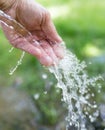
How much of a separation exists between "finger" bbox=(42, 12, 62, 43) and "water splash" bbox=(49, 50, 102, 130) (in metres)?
0.21

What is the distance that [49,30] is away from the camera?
129 inches

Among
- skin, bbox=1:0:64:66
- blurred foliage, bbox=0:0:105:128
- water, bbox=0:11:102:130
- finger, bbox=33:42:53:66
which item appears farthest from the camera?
blurred foliage, bbox=0:0:105:128

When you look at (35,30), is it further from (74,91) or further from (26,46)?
(74,91)

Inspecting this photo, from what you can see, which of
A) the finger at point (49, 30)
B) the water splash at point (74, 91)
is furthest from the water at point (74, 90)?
the finger at point (49, 30)

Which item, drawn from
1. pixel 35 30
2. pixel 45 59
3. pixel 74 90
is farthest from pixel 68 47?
pixel 45 59

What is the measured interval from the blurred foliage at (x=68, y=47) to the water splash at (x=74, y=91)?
0.88 ft

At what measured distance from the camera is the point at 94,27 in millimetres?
5621

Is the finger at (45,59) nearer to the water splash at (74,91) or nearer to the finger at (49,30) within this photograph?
the finger at (49,30)

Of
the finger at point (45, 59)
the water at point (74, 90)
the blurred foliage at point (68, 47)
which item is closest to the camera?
the finger at point (45, 59)

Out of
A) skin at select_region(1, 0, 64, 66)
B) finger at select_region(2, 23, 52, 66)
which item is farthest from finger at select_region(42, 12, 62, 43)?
finger at select_region(2, 23, 52, 66)

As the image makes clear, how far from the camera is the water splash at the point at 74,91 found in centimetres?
355

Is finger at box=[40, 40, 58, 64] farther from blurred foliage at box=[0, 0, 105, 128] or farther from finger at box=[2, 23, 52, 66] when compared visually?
blurred foliage at box=[0, 0, 105, 128]

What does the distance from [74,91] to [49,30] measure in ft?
2.08

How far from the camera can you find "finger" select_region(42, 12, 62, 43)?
10.7ft
